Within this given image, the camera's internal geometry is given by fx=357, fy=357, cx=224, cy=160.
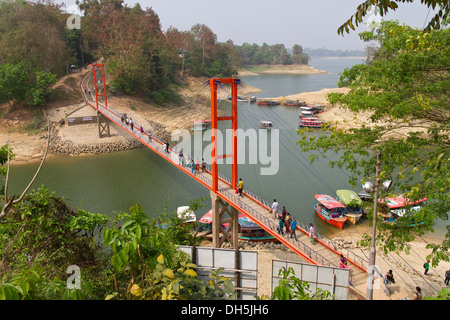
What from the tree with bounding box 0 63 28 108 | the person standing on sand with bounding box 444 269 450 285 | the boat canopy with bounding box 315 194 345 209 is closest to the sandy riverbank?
the tree with bounding box 0 63 28 108

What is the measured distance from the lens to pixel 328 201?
46.4 ft

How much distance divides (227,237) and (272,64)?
78.8m

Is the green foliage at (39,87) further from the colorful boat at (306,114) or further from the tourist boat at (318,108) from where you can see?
the tourist boat at (318,108)

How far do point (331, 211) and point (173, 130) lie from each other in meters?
16.8

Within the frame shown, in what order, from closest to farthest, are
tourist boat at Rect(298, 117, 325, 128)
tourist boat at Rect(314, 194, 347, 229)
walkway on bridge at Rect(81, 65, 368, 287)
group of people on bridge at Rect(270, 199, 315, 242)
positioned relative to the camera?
walkway on bridge at Rect(81, 65, 368, 287) < group of people on bridge at Rect(270, 199, 315, 242) < tourist boat at Rect(314, 194, 347, 229) < tourist boat at Rect(298, 117, 325, 128)

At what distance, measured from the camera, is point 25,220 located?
7.46 meters

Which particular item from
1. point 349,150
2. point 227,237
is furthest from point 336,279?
point 227,237

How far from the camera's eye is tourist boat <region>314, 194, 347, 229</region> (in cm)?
1363

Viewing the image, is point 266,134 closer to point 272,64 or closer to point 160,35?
point 160,35

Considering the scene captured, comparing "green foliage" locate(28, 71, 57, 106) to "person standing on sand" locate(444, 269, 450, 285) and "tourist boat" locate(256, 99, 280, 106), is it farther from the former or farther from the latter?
"person standing on sand" locate(444, 269, 450, 285)

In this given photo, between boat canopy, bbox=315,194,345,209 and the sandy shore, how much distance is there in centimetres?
98

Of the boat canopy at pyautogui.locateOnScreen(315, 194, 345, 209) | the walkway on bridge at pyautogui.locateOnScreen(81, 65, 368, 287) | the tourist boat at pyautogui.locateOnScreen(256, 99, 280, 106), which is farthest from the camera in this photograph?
the tourist boat at pyautogui.locateOnScreen(256, 99, 280, 106)

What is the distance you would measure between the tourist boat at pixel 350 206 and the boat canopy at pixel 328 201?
0.32m

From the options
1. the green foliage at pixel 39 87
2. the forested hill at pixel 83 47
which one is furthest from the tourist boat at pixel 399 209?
the green foliage at pixel 39 87
